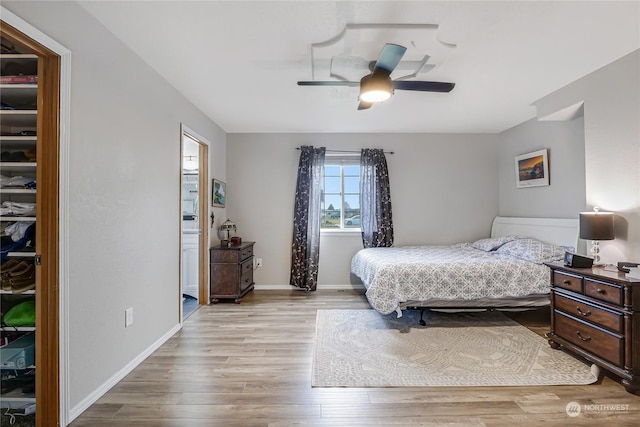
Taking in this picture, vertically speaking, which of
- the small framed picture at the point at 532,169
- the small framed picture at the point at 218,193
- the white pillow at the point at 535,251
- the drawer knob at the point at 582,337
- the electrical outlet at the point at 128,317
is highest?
the small framed picture at the point at 532,169

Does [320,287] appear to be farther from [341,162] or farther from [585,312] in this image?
[585,312]

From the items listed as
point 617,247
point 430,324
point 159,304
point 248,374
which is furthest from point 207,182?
point 617,247

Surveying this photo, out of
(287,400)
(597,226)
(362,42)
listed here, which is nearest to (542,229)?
(597,226)

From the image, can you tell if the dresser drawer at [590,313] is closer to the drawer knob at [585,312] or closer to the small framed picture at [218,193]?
the drawer knob at [585,312]

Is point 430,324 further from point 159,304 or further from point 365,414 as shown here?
point 159,304

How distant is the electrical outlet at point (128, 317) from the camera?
7.16 ft

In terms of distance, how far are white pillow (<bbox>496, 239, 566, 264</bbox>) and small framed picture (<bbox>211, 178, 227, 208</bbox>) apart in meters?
3.90

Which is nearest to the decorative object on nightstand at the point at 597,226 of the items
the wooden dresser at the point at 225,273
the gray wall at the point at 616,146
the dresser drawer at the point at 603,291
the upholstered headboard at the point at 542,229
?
the gray wall at the point at 616,146

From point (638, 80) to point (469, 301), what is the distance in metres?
2.29

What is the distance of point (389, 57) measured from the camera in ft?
6.40

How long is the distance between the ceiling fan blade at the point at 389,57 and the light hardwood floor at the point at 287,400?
2284 mm

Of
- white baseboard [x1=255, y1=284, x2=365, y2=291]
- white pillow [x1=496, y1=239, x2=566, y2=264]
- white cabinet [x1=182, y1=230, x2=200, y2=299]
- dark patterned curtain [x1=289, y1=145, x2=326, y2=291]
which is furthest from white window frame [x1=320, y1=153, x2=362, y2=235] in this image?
white pillow [x1=496, y1=239, x2=566, y2=264]

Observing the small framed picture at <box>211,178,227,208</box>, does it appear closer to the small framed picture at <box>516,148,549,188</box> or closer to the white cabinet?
the white cabinet

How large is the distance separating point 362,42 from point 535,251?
2822 millimetres
